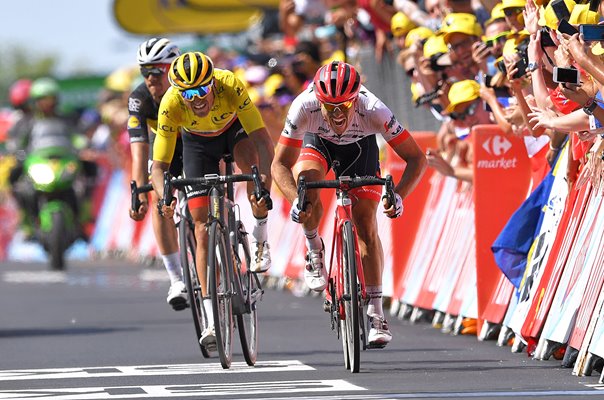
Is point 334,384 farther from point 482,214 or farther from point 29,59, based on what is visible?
point 29,59

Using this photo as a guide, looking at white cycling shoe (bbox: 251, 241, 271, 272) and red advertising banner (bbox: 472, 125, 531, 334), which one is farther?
red advertising banner (bbox: 472, 125, 531, 334)

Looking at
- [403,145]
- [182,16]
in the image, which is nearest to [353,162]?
[403,145]

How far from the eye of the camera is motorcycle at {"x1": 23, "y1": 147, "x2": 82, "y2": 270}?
25156 mm

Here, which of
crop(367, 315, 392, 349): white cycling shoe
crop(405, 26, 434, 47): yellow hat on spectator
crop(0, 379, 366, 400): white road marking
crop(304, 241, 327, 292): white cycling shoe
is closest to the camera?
crop(0, 379, 366, 400): white road marking

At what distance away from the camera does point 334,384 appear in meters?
10.4

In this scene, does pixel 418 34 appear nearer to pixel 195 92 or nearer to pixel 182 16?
pixel 195 92

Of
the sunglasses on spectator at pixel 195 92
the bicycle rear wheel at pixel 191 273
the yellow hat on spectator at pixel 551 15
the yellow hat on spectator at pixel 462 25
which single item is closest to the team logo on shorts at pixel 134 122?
the bicycle rear wheel at pixel 191 273

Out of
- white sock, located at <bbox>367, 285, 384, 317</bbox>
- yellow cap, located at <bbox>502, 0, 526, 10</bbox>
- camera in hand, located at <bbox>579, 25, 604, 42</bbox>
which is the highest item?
yellow cap, located at <bbox>502, 0, 526, 10</bbox>

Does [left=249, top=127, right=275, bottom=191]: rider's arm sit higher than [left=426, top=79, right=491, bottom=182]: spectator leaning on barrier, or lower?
lower

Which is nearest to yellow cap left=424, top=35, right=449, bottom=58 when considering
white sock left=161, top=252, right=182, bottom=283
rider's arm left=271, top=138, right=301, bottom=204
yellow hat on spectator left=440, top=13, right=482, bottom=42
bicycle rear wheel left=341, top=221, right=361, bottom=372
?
yellow hat on spectator left=440, top=13, right=482, bottom=42

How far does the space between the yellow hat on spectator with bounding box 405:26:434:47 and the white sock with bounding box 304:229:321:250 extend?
182 inches

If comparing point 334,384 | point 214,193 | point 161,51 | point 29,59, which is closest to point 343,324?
point 334,384

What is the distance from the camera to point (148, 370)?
11.7m

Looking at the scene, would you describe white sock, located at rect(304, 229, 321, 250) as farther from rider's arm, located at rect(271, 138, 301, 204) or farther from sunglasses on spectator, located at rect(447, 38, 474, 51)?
sunglasses on spectator, located at rect(447, 38, 474, 51)
